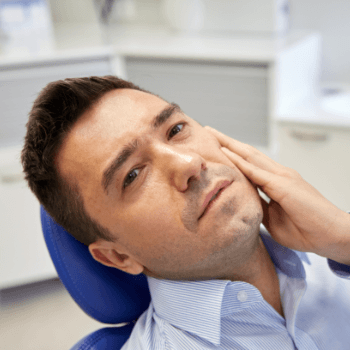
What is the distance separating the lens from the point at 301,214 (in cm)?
87

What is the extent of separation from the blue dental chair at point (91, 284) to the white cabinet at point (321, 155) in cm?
103

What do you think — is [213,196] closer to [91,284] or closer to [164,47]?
[91,284]

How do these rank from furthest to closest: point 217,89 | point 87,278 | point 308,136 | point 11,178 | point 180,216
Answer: point 11,178, point 217,89, point 308,136, point 87,278, point 180,216

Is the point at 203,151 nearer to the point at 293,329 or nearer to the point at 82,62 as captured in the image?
the point at 293,329

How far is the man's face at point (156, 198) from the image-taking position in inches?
31.7

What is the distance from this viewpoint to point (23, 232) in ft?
6.69

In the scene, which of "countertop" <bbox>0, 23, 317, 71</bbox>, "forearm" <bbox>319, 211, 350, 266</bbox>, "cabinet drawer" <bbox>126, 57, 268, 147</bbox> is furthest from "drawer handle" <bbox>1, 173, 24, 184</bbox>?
"forearm" <bbox>319, 211, 350, 266</bbox>

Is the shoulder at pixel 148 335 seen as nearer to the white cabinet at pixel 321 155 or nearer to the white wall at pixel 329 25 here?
the white cabinet at pixel 321 155

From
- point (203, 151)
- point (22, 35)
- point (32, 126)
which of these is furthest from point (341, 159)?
point (22, 35)

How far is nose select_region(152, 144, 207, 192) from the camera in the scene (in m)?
0.80

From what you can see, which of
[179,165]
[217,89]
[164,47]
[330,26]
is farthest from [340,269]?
[330,26]

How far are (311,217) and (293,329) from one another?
252 millimetres

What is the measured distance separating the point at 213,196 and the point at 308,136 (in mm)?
940

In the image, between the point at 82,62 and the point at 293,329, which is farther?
the point at 82,62
